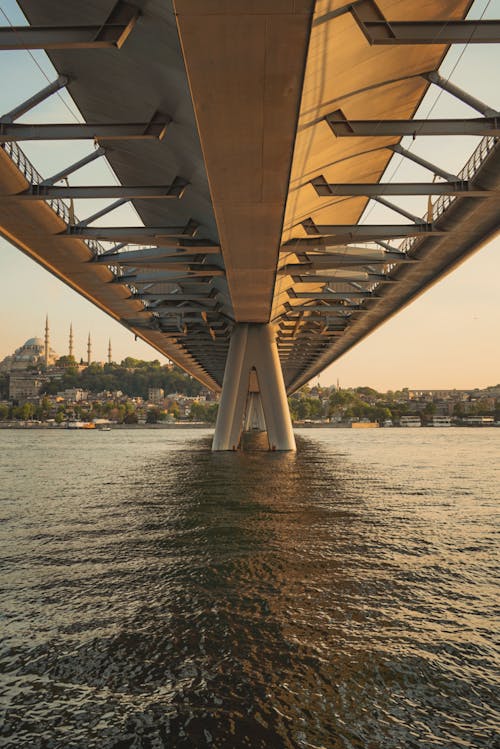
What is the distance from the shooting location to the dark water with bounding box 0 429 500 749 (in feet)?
15.8

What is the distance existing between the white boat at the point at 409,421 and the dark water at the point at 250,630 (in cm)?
15721

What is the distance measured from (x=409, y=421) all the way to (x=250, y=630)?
167736 mm

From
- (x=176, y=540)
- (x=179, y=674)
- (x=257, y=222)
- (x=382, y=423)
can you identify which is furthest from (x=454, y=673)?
(x=382, y=423)

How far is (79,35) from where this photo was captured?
11.0 metres

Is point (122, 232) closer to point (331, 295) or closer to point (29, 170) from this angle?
point (29, 170)

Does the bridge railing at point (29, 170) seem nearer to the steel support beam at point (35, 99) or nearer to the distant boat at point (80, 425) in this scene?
the steel support beam at point (35, 99)

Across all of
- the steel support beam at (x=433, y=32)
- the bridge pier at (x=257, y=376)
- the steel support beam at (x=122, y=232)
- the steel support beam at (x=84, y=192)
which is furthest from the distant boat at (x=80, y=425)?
the steel support beam at (x=433, y=32)

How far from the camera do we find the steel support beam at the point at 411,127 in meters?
14.5

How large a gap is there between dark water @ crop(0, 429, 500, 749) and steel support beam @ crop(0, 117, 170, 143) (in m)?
8.12

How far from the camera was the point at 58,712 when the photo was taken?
5008 millimetres

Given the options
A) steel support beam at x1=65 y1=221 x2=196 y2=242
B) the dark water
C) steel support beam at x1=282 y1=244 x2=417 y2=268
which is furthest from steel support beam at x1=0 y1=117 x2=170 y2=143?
steel support beam at x1=282 y1=244 x2=417 y2=268

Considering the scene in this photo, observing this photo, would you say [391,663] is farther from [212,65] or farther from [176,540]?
[212,65]

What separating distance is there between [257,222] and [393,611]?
12676mm

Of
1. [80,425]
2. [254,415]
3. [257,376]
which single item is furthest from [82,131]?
[80,425]
